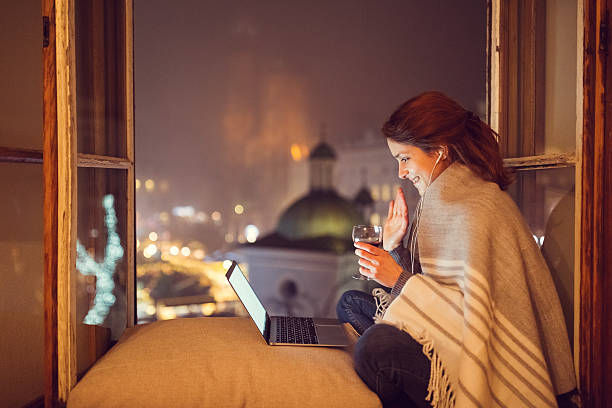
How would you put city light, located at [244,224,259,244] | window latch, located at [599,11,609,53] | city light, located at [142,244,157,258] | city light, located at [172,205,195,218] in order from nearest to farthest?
window latch, located at [599,11,609,53]
city light, located at [142,244,157,258]
city light, located at [244,224,259,244]
city light, located at [172,205,195,218]

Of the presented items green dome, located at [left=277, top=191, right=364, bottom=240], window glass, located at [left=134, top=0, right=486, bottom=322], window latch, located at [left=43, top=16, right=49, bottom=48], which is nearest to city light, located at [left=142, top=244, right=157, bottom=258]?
window glass, located at [left=134, top=0, right=486, bottom=322]

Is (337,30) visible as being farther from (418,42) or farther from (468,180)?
(468,180)

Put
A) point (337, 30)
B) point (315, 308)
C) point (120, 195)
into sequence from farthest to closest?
point (337, 30)
point (315, 308)
point (120, 195)

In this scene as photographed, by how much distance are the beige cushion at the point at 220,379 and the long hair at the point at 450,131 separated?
768 mm

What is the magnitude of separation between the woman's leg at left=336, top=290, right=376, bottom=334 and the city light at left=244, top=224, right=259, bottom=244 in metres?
29.9

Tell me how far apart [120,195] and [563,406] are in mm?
1751

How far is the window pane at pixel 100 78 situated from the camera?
5.40ft

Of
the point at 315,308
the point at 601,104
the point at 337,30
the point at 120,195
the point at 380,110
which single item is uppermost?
the point at 337,30

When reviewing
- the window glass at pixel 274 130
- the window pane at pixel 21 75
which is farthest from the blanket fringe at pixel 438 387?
the window glass at pixel 274 130

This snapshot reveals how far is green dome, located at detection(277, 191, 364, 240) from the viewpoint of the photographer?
31141 mm

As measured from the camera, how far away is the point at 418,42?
3519cm

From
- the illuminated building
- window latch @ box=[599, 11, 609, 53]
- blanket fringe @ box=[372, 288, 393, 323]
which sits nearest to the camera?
window latch @ box=[599, 11, 609, 53]

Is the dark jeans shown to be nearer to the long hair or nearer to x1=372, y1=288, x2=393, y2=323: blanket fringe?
x1=372, y1=288, x2=393, y2=323: blanket fringe

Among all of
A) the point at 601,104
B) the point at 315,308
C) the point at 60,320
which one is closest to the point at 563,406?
the point at 601,104
